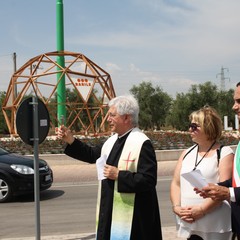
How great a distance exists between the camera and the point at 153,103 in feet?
164

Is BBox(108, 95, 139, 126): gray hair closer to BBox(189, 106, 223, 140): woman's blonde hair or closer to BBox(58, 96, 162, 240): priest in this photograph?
BBox(58, 96, 162, 240): priest

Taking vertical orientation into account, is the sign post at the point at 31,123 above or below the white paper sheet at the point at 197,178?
above

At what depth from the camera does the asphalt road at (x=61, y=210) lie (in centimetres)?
663

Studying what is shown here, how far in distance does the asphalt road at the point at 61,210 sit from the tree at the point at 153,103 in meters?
37.3

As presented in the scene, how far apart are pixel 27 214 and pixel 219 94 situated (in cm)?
3897

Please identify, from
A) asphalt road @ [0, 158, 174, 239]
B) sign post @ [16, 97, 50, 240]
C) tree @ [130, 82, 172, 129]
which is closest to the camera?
sign post @ [16, 97, 50, 240]

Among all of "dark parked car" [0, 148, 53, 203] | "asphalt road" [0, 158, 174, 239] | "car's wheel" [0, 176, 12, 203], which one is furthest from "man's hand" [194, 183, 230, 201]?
"car's wheel" [0, 176, 12, 203]

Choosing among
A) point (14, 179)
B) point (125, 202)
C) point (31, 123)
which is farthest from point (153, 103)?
point (125, 202)

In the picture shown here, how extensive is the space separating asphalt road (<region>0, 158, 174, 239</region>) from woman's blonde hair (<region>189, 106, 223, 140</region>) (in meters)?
3.65

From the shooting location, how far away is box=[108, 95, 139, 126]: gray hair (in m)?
3.36

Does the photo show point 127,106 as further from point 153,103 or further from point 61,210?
point 153,103

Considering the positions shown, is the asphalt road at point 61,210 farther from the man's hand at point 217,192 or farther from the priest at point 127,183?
the man's hand at point 217,192

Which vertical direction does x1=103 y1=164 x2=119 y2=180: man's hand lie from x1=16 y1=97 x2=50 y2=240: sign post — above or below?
below

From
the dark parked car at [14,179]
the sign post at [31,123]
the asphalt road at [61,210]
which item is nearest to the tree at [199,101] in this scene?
the asphalt road at [61,210]
